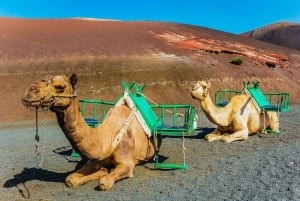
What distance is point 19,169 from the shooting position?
29.7 ft

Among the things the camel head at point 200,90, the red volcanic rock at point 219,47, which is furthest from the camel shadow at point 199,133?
the red volcanic rock at point 219,47

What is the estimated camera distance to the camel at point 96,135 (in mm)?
5656

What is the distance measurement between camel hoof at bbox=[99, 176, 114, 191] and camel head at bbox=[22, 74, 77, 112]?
5.94 ft

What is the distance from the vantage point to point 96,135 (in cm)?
661

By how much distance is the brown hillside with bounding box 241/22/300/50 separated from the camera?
99.8 meters

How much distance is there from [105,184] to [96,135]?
0.93 meters

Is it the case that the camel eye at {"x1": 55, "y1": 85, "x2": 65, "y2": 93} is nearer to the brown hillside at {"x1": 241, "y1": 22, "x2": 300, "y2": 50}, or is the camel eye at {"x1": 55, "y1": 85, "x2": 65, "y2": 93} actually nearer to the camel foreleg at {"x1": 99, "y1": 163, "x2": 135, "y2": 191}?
the camel foreleg at {"x1": 99, "y1": 163, "x2": 135, "y2": 191}

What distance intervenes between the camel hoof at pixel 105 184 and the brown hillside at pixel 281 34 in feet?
319

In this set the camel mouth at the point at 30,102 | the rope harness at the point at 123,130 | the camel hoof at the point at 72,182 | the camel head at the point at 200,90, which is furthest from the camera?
the camel head at the point at 200,90

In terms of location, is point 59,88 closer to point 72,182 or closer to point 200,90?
point 72,182

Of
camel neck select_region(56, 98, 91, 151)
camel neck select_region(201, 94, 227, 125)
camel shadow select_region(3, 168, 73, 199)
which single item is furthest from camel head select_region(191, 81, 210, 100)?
camel neck select_region(56, 98, 91, 151)

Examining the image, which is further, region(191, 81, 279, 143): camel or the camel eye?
region(191, 81, 279, 143): camel

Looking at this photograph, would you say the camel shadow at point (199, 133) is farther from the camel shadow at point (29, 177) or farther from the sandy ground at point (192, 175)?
the camel shadow at point (29, 177)

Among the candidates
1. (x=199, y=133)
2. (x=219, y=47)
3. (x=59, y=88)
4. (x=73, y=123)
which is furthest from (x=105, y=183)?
(x=219, y=47)
